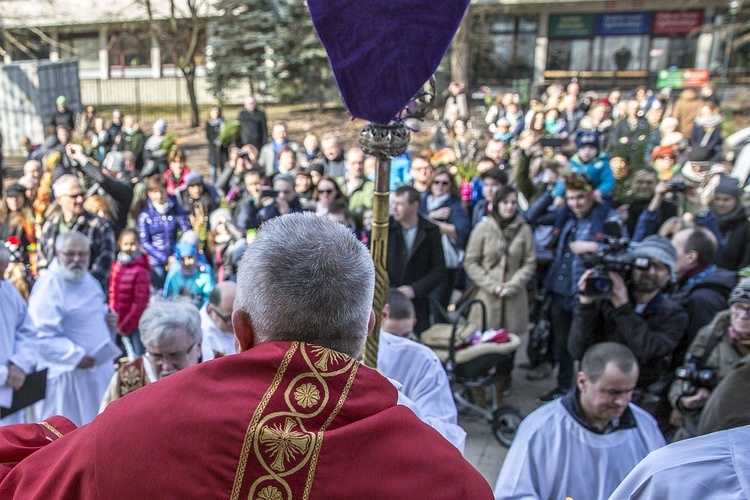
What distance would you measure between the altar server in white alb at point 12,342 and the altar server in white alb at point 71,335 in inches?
4.7

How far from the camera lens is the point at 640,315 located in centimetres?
453

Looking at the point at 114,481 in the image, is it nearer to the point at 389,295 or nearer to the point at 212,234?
the point at 389,295

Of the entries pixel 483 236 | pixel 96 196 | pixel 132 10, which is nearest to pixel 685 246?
pixel 483 236

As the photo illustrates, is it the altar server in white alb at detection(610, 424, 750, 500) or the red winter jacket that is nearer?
the altar server in white alb at detection(610, 424, 750, 500)

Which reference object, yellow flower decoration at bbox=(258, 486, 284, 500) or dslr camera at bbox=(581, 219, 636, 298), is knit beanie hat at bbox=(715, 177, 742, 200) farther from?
yellow flower decoration at bbox=(258, 486, 284, 500)

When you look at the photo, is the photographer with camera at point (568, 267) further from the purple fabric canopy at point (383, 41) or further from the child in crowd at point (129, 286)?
the purple fabric canopy at point (383, 41)

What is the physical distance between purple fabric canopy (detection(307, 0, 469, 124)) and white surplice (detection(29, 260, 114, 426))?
3.26 meters

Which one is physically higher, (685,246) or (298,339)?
(298,339)

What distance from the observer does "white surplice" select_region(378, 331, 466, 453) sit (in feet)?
11.3

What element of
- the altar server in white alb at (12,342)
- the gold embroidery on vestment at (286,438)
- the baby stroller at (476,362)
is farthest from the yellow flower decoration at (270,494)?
the baby stroller at (476,362)

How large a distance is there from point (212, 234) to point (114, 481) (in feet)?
19.2

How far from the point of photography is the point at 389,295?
14.0 ft

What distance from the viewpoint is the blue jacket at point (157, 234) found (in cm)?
743

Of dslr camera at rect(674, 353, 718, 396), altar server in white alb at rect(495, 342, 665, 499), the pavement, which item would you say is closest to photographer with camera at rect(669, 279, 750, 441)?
dslr camera at rect(674, 353, 718, 396)
